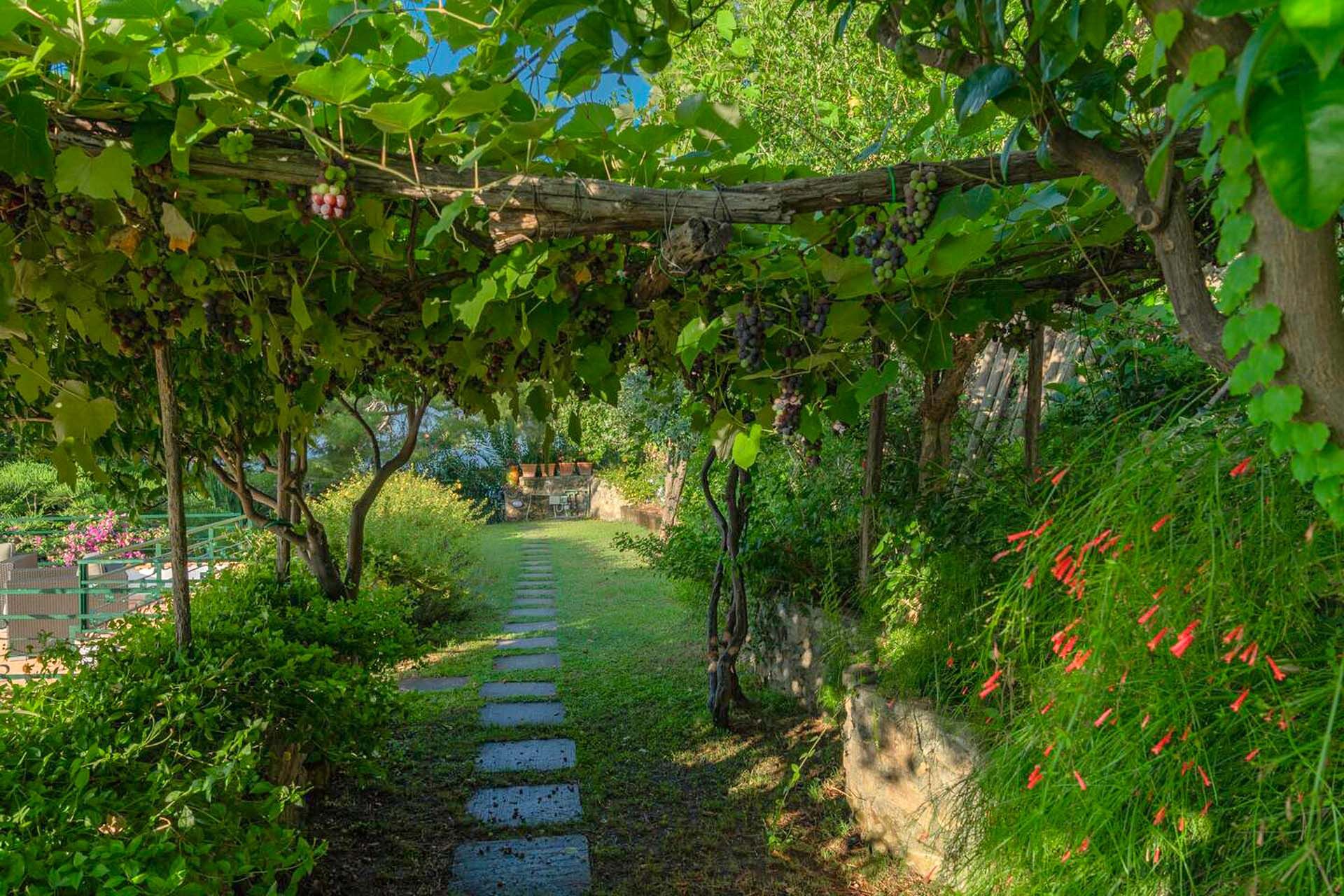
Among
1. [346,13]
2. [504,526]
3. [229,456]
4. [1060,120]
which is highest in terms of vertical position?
[346,13]

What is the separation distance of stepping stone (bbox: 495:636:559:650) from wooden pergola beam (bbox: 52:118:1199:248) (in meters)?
4.97

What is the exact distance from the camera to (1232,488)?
47.1 inches

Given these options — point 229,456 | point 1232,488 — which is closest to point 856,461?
point 229,456

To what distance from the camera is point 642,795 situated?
11.7ft

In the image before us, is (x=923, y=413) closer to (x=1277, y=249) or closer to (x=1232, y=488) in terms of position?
(x=1232, y=488)

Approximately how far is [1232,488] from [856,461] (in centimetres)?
305

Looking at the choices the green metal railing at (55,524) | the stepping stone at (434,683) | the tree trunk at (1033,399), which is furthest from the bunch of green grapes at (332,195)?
the green metal railing at (55,524)

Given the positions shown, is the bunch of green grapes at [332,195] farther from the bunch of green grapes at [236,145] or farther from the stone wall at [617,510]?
the stone wall at [617,510]

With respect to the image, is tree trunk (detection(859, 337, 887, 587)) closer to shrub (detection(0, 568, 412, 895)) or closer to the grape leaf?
shrub (detection(0, 568, 412, 895))

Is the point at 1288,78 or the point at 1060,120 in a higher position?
the point at 1060,120

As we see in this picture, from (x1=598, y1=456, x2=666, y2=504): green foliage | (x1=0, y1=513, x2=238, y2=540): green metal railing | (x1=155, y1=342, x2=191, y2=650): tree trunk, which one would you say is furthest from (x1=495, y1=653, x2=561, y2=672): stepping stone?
(x1=155, y1=342, x2=191, y2=650): tree trunk

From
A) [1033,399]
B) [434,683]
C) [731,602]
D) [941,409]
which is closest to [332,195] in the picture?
[1033,399]

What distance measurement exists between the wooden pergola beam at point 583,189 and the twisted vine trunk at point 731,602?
2.39 m

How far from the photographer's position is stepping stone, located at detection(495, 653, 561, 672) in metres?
5.56
